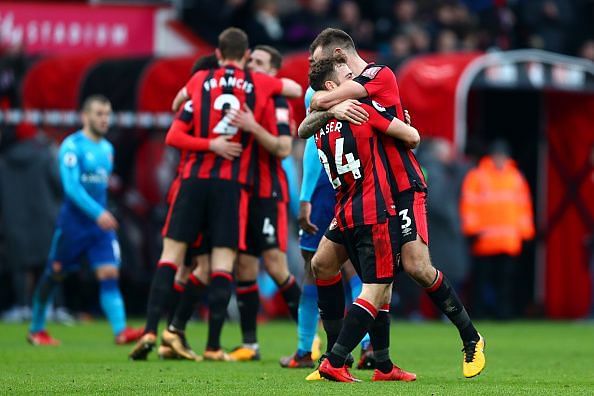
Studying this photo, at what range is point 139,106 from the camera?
60.5ft

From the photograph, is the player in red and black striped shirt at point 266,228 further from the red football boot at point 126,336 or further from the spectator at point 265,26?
the spectator at point 265,26

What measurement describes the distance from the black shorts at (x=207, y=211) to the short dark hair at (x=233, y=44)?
38.1 inches

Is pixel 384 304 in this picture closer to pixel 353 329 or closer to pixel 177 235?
pixel 353 329

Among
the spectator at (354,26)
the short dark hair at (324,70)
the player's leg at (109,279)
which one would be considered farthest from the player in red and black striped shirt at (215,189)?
the spectator at (354,26)

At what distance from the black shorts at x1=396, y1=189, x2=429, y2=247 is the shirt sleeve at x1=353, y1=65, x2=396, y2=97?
2.15ft

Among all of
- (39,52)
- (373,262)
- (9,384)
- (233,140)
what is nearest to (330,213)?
(233,140)

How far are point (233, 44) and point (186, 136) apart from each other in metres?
0.79

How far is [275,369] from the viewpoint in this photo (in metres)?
10.1

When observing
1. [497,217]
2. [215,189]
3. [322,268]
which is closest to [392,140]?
[322,268]

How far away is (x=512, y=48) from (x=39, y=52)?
715 centimetres

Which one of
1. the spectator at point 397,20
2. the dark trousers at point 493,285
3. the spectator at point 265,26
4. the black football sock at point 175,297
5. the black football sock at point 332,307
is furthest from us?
the spectator at point 397,20

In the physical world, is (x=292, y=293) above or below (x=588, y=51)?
below

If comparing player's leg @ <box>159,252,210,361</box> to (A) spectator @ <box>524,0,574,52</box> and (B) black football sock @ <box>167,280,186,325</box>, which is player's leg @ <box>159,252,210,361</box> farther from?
(A) spectator @ <box>524,0,574,52</box>

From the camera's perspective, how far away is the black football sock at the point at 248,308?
1126 cm
